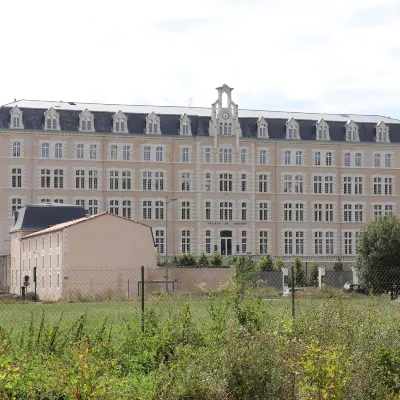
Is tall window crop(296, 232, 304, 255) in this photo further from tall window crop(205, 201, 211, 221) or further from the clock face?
the clock face

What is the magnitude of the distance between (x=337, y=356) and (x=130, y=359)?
13.7 feet

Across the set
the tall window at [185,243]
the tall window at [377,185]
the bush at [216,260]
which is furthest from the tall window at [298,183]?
the bush at [216,260]

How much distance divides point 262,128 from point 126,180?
1162 centimetres

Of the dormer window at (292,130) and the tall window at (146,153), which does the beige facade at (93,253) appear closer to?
the tall window at (146,153)

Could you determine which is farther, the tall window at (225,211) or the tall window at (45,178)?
the tall window at (225,211)

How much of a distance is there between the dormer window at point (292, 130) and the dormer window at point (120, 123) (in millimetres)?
12966

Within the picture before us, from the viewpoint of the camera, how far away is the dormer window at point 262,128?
240ft

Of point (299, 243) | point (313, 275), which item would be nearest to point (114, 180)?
point (299, 243)

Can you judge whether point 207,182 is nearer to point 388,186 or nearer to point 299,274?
point 299,274

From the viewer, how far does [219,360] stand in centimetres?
1231

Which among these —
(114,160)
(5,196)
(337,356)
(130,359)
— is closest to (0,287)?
(5,196)

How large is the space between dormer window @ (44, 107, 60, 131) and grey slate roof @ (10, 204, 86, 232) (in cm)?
977

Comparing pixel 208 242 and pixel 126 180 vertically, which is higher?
pixel 126 180

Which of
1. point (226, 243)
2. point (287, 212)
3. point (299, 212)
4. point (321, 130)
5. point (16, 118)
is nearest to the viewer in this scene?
point (16, 118)
